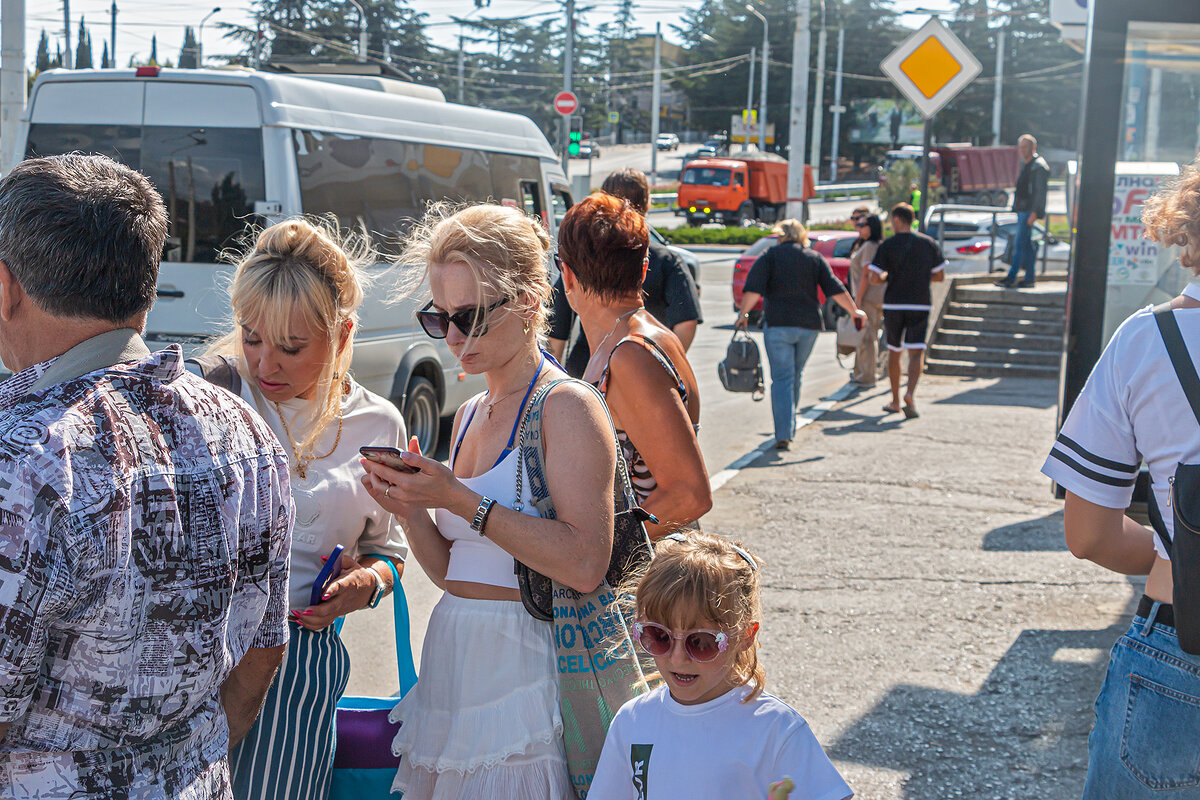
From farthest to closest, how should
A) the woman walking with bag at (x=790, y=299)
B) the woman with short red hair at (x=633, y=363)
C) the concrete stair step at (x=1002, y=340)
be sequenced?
the concrete stair step at (x=1002, y=340) < the woman walking with bag at (x=790, y=299) < the woman with short red hair at (x=633, y=363)

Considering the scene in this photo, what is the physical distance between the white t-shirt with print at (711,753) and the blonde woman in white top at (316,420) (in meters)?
0.67

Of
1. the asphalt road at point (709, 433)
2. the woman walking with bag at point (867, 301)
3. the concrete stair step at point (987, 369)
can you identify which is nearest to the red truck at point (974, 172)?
the asphalt road at point (709, 433)

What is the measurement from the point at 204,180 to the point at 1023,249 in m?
12.1

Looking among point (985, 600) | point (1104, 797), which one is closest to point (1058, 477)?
point (1104, 797)

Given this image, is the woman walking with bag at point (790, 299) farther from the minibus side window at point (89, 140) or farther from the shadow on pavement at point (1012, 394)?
the minibus side window at point (89, 140)

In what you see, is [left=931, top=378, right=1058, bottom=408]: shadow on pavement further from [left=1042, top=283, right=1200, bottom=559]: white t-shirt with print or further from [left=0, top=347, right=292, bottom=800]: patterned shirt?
[left=0, top=347, right=292, bottom=800]: patterned shirt

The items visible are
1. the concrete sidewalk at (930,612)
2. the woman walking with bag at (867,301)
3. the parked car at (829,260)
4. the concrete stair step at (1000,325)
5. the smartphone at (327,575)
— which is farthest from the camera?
the parked car at (829,260)

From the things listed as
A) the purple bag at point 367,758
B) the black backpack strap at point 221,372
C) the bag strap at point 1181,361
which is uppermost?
the bag strap at point 1181,361

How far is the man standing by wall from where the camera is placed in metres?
16.0

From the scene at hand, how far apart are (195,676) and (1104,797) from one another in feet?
5.66

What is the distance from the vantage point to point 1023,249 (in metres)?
16.0

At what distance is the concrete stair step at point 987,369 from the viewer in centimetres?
1373

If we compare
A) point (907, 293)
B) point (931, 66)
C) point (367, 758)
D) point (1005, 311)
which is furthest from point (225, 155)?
point (1005, 311)

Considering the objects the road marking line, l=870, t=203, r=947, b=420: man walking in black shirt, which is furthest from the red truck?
l=870, t=203, r=947, b=420: man walking in black shirt
